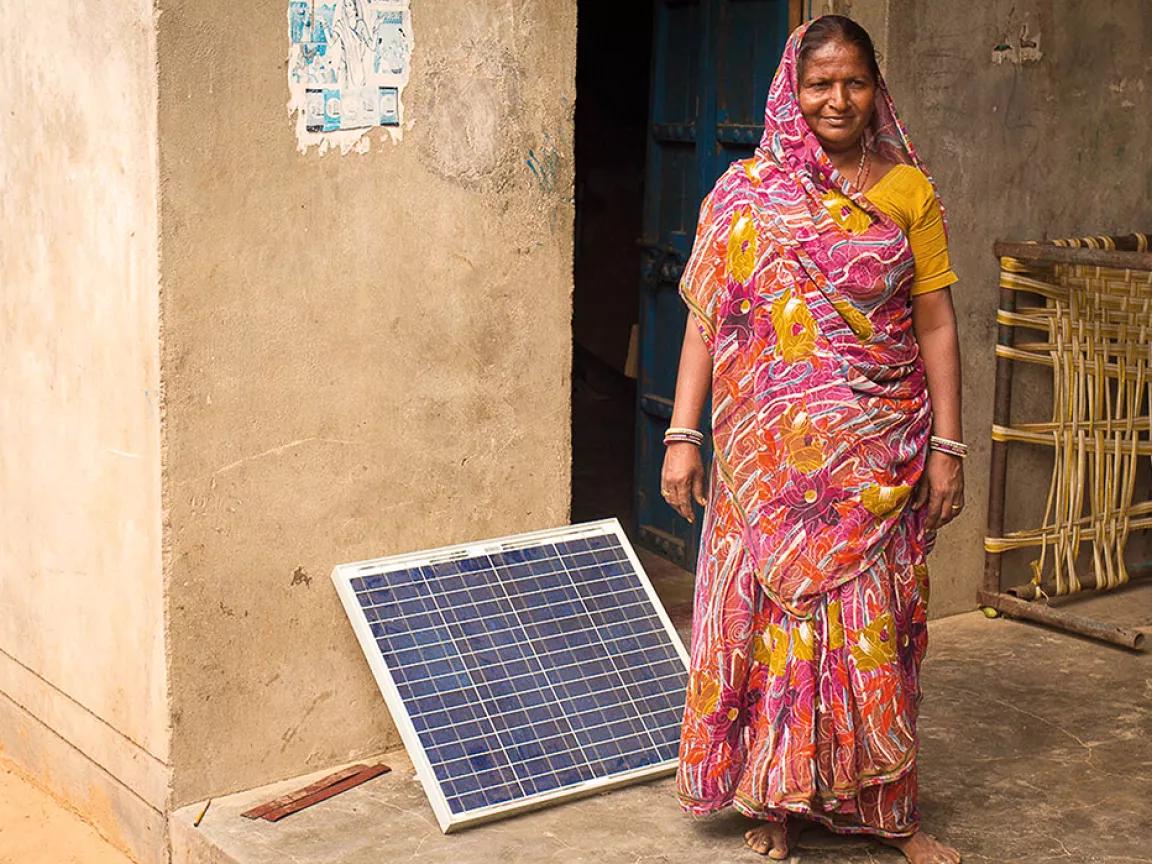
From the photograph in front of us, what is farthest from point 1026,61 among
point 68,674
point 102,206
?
point 68,674

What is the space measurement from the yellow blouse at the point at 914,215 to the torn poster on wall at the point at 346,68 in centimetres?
115

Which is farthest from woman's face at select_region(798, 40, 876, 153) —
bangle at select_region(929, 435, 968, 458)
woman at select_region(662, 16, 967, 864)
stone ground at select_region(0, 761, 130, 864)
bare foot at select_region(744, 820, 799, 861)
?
stone ground at select_region(0, 761, 130, 864)

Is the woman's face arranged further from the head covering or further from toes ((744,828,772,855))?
toes ((744,828,772,855))

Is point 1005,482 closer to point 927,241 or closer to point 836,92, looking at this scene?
point 927,241

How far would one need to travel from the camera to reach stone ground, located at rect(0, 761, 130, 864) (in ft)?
13.7

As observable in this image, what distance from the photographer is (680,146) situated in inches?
229

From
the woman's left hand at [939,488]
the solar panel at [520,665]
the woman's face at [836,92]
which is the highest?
the woman's face at [836,92]

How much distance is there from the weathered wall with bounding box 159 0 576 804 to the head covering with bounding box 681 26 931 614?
80 centimetres

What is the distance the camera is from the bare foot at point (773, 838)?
3.74 meters

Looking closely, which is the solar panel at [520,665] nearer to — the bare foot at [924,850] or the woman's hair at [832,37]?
the bare foot at [924,850]

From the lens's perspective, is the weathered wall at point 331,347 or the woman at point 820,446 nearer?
the woman at point 820,446

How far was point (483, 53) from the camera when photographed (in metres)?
4.16

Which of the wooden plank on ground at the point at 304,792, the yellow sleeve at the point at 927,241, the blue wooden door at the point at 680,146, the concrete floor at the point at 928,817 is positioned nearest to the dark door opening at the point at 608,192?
the blue wooden door at the point at 680,146

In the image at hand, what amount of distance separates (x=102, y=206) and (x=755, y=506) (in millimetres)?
1653
